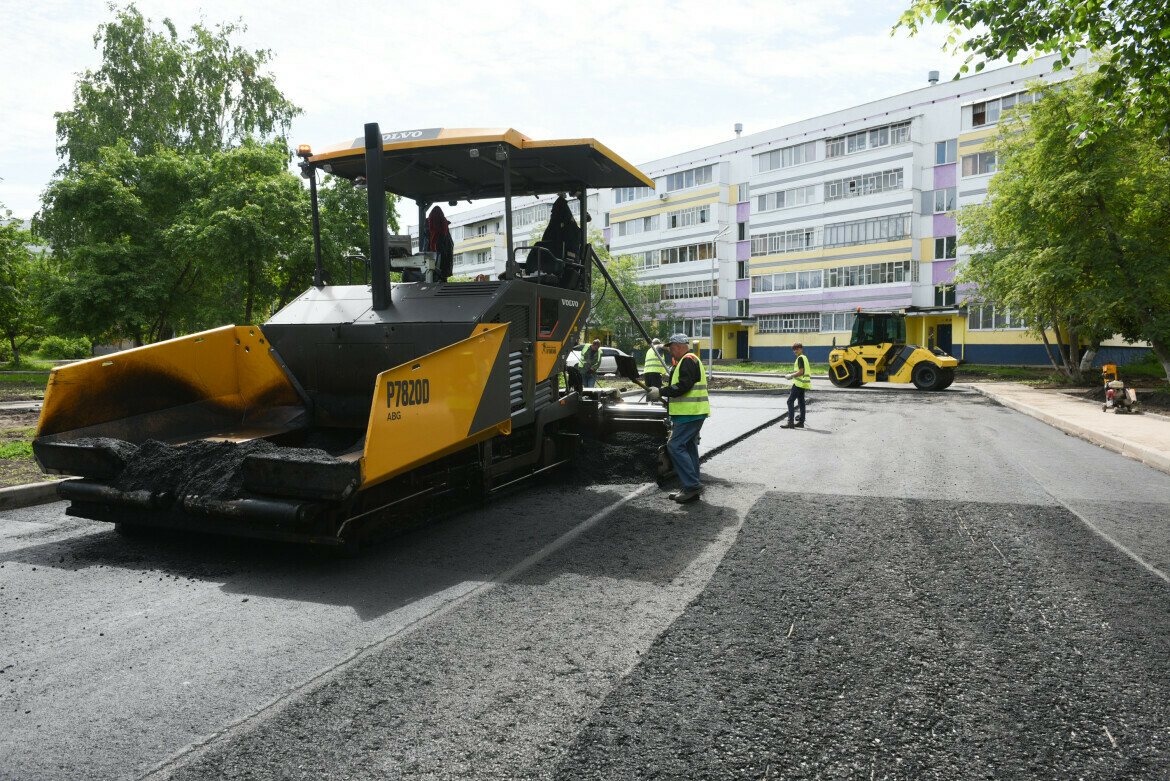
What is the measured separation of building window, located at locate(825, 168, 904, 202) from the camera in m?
38.4

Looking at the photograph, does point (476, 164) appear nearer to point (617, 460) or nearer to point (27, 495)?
point (617, 460)

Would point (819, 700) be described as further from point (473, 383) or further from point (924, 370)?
point (924, 370)

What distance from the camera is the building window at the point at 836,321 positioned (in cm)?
4069

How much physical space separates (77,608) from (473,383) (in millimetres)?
2495

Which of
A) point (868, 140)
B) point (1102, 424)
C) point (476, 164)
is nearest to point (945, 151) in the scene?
point (868, 140)

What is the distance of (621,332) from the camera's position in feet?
140

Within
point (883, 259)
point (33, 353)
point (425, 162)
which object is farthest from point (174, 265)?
point (33, 353)

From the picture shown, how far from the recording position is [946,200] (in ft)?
123

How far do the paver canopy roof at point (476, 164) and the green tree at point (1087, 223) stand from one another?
1663cm

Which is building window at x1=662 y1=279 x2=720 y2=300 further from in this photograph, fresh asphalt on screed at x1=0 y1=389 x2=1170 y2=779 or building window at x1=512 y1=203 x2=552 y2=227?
fresh asphalt on screed at x1=0 y1=389 x2=1170 y2=779

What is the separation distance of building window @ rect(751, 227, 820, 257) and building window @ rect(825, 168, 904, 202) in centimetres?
226

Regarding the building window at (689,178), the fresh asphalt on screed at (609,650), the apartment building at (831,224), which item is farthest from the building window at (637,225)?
the fresh asphalt on screed at (609,650)

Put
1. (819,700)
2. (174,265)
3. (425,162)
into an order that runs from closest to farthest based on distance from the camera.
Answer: (819,700)
(425,162)
(174,265)

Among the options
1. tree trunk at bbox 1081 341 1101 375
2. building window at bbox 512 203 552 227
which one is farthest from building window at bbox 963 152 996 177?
building window at bbox 512 203 552 227
